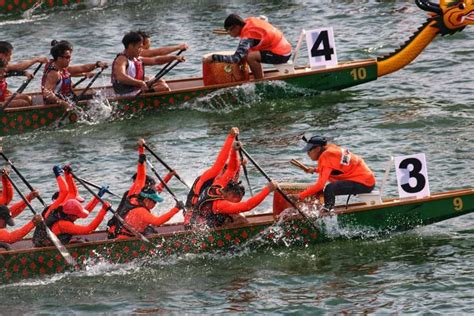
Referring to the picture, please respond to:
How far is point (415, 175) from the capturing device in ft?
58.3

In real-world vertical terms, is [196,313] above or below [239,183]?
below

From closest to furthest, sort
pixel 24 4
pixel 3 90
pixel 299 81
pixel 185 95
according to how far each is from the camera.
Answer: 1. pixel 3 90
2. pixel 185 95
3. pixel 299 81
4. pixel 24 4

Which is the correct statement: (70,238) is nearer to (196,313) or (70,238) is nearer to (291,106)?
(196,313)

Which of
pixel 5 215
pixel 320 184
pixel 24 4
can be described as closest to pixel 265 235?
pixel 320 184

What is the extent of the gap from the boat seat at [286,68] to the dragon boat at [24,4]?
11.4 meters

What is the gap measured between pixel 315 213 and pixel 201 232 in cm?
162

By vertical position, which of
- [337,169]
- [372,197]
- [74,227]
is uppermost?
[337,169]

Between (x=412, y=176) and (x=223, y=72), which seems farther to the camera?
(x=223, y=72)

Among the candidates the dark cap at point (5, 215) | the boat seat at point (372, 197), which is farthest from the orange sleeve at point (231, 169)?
the dark cap at point (5, 215)

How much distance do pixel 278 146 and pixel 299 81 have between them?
227 cm

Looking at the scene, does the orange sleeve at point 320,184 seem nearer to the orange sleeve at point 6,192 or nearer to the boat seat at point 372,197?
the boat seat at point 372,197

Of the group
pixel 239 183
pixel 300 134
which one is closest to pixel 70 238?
pixel 239 183

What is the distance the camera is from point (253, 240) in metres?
18.0

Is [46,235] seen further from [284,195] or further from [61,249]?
[284,195]
